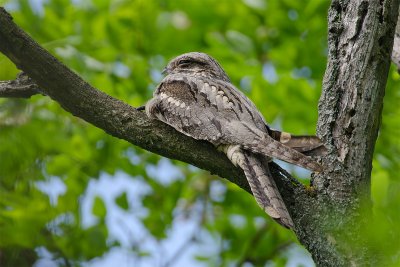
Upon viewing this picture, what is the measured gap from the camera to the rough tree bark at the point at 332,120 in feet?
8.76

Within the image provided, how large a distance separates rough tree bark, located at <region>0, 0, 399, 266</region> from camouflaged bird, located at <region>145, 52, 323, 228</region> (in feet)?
0.29

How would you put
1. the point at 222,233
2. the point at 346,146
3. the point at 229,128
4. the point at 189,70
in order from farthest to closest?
the point at 222,233 → the point at 189,70 → the point at 229,128 → the point at 346,146

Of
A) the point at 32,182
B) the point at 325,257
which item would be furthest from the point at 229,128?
the point at 32,182

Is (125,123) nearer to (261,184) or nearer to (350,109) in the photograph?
(261,184)

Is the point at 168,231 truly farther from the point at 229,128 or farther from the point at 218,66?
the point at 229,128

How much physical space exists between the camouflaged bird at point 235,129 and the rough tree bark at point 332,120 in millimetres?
88

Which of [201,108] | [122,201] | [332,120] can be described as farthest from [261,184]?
[122,201]

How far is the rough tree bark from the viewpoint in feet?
8.76

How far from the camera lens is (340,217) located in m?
2.69

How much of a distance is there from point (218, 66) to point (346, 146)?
189cm

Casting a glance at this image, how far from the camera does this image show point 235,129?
3107 mm

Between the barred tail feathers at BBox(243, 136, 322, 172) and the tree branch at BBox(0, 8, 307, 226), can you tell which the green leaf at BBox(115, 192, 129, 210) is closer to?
the tree branch at BBox(0, 8, 307, 226)

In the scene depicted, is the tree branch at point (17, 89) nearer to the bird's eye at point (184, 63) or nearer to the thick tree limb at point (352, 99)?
the thick tree limb at point (352, 99)

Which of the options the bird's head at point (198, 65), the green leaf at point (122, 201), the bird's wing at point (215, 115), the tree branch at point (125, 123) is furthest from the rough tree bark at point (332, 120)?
the green leaf at point (122, 201)
